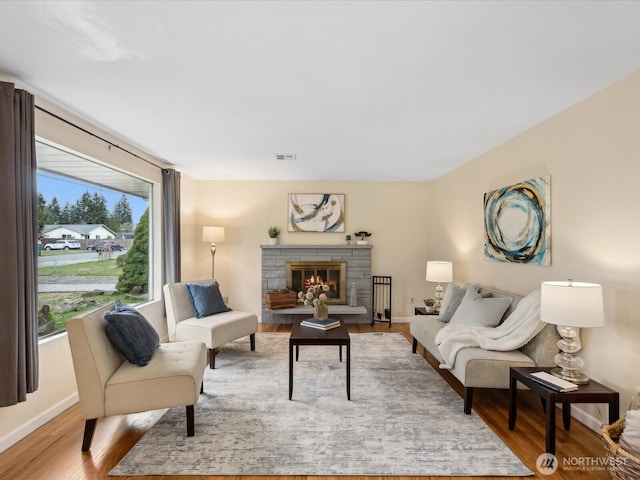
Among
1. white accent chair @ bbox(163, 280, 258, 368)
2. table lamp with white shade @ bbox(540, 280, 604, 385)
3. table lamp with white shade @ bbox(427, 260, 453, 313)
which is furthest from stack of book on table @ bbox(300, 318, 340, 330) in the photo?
table lamp with white shade @ bbox(540, 280, 604, 385)

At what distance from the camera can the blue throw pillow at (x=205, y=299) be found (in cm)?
399

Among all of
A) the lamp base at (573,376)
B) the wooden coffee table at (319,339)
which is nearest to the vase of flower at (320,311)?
the wooden coffee table at (319,339)

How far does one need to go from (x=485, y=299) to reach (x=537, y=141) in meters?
1.58

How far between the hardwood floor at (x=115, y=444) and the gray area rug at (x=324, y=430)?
0.30ft

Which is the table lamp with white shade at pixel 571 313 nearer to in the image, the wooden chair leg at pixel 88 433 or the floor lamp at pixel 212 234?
the wooden chair leg at pixel 88 433

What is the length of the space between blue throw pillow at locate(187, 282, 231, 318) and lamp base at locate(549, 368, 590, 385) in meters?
3.42

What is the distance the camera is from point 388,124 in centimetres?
309

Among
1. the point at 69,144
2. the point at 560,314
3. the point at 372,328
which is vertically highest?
the point at 69,144

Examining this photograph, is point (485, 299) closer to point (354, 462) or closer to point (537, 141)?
point (537, 141)

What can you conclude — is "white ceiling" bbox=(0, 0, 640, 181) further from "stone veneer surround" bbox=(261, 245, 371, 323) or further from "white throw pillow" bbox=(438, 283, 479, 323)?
"stone veneer surround" bbox=(261, 245, 371, 323)

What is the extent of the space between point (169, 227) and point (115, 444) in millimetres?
2848

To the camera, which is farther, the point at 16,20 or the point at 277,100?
the point at 277,100

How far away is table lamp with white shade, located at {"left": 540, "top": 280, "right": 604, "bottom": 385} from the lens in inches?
83.0

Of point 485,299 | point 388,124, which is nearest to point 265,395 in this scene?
point 485,299
